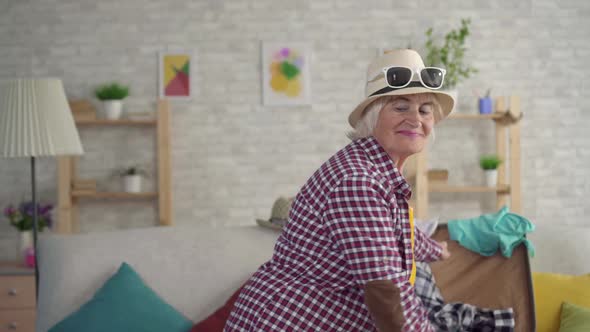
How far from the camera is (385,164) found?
1694mm

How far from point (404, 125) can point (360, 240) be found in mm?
429

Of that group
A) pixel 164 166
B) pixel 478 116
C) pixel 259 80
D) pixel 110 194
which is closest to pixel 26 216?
pixel 110 194

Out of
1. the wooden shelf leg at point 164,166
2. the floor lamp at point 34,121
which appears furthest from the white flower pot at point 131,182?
the floor lamp at point 34,121

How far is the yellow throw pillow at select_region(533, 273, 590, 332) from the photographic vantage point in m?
2.53

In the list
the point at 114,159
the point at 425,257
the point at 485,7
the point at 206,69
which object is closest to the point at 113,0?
the point at 206,69

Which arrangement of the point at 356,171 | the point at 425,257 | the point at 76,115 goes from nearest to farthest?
the point at 356,171 → the point at 425,257 → the point at 76,115

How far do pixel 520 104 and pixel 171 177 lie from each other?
9.10 feet

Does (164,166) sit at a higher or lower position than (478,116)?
lower

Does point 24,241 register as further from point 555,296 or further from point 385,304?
point 385,304

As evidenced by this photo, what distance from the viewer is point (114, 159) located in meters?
5.07

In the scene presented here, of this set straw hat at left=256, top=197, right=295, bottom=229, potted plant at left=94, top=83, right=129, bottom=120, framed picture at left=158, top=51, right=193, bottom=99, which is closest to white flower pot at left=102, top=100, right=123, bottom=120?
Answer: potted plant at left=94, top=83, right=129, bottom=120

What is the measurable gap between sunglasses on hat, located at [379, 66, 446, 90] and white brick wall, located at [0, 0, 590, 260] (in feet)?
10.7

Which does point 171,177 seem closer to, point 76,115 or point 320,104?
point 76,115

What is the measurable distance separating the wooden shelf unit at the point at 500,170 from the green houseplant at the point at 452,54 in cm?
29
